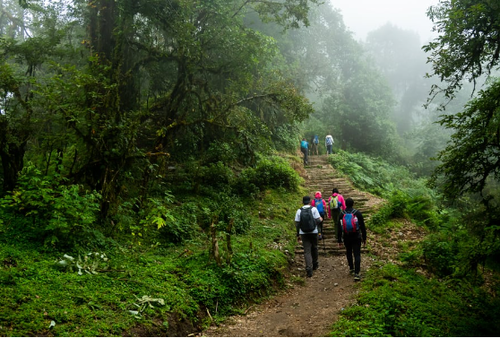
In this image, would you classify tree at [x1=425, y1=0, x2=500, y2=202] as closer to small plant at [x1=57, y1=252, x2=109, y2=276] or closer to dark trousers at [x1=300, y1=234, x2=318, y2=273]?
dark trousers at [x1=300, y1=234, x2=318, y2=273]

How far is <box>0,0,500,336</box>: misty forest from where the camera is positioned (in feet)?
18.4

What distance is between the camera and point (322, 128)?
3128 cm

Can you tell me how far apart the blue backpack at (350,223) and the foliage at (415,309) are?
114 cm

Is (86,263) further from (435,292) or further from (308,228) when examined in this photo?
(435,292)

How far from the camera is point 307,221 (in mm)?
8477

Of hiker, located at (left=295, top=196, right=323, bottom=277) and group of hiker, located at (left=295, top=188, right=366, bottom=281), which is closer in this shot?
group of hiker, located at (left=295, top=188, right=366, bottom=281)

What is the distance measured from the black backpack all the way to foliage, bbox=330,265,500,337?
1698mm

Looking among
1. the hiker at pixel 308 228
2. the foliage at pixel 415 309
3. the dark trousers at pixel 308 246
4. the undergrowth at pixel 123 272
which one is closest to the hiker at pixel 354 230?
the foliage at pixel 415 309

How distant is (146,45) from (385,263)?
417 inches

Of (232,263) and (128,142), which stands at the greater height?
(128,142)

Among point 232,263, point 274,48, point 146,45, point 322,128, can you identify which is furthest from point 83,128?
point 322,128

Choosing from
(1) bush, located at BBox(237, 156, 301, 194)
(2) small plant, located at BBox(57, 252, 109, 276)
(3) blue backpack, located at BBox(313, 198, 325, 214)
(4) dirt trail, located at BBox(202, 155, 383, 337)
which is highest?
(1) bush, located at BBox(237, 156, 301, 194)

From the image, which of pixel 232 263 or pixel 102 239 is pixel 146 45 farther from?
pixel 232 263

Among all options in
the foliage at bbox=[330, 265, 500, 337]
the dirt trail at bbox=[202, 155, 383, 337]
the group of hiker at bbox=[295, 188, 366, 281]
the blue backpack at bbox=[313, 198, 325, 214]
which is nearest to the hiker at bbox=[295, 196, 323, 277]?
the group of hiker at bbox=[295, 188, 366, 281]
